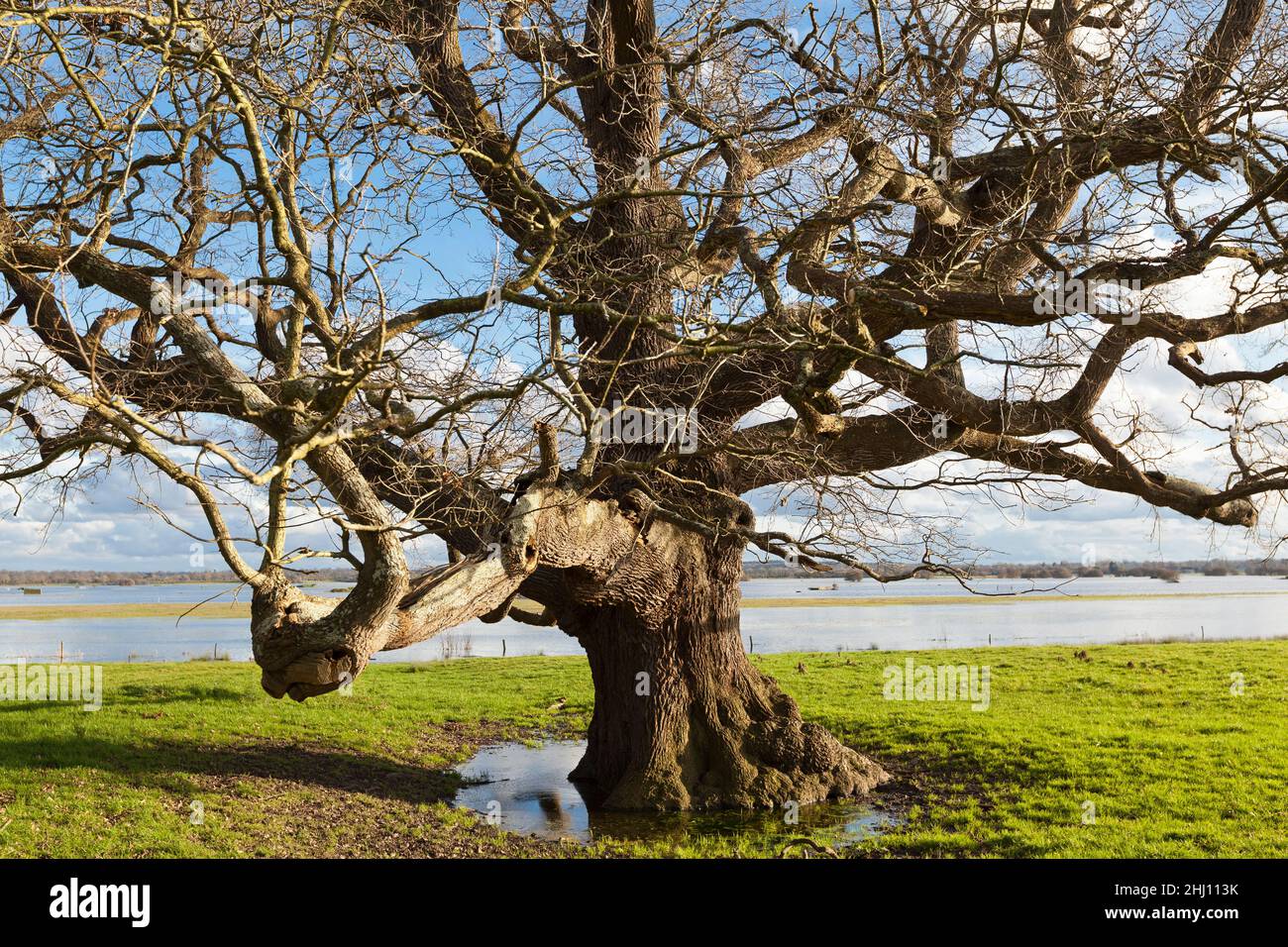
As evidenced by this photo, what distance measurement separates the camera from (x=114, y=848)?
812 centimetres

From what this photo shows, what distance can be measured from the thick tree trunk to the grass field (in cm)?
140

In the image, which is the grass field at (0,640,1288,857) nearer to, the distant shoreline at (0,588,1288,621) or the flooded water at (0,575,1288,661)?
the flooded water at (0,575,1288,661)

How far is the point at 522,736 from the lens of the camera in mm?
15898

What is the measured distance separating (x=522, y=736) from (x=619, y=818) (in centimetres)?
557

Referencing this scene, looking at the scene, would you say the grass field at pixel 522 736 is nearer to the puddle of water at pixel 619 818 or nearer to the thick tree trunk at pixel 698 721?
the puddle of water at pixel 619 818

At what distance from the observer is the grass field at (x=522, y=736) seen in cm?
909

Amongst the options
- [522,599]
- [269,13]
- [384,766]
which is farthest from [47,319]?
[384,766]

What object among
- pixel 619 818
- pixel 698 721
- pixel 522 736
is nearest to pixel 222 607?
pixel 522 736

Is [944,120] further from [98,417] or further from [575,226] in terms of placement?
[98,417]

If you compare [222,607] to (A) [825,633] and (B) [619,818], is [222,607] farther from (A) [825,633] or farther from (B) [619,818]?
(B) [619,818]

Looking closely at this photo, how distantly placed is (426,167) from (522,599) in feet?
17.3

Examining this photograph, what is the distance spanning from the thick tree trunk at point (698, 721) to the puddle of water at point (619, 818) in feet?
0.99

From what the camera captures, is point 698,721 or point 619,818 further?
point 698,721

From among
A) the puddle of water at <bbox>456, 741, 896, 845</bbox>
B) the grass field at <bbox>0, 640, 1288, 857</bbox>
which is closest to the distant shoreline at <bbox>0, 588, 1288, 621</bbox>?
the grass field at <bbox>0, 640, 1288, 857</bbox>
